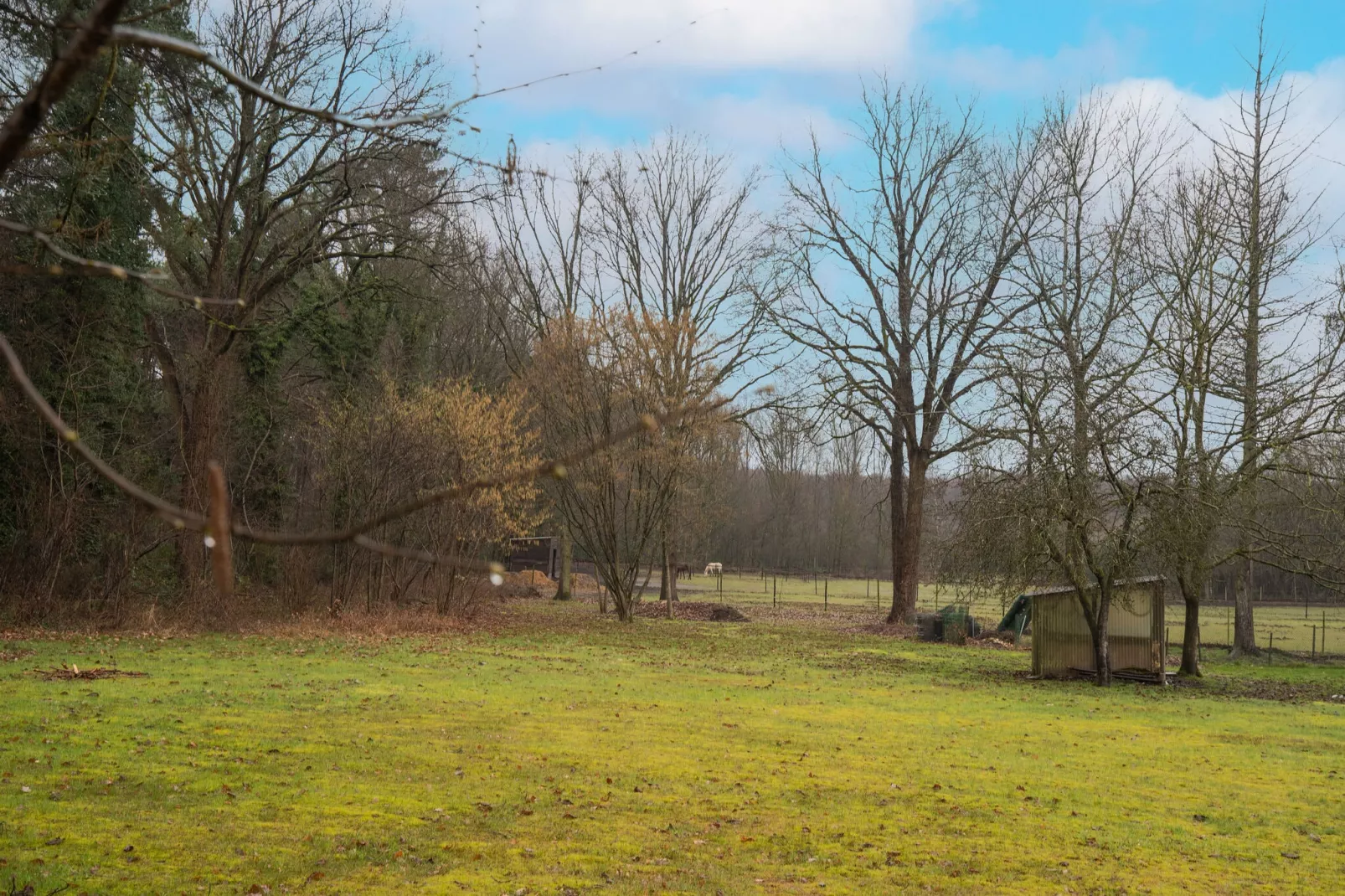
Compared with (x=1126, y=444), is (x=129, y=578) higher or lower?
lower

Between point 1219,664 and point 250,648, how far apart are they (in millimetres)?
20198

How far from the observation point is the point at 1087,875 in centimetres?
688

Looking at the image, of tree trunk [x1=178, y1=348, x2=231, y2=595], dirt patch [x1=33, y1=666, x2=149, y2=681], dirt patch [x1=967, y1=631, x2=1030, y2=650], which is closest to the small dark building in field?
dirt patch [x1=967, y1=631, x2=1030, y2=650]

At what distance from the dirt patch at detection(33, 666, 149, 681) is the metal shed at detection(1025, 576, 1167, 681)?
1447 cm

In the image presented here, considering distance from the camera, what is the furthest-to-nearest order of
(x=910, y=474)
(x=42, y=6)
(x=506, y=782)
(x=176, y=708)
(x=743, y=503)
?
(x=743, y=503) < (x=910, y=474) < (x=42, y=6) < (x=176, y=708) < (x=506, y=782)

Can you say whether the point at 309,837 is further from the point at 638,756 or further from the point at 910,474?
the point at 910,474

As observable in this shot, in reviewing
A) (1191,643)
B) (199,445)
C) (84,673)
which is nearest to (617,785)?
(84,673)

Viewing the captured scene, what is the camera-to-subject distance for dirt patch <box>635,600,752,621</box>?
31766mm

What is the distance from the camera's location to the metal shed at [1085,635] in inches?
756

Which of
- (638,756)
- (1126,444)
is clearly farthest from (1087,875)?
(1126,444)

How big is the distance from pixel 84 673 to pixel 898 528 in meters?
23.5

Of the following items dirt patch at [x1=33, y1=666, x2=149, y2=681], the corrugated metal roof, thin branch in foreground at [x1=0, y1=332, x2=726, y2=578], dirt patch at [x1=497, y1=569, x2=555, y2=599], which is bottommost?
dirt patch at [x1=497, y1=569, x2=555, y2=599]

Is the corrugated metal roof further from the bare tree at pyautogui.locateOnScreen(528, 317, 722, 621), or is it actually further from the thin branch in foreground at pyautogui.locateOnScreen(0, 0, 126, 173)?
the thin branch in foreground at pyautogui.locateOnScreen(0, 0, 126, 173)

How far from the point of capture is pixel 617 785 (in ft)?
28.7
